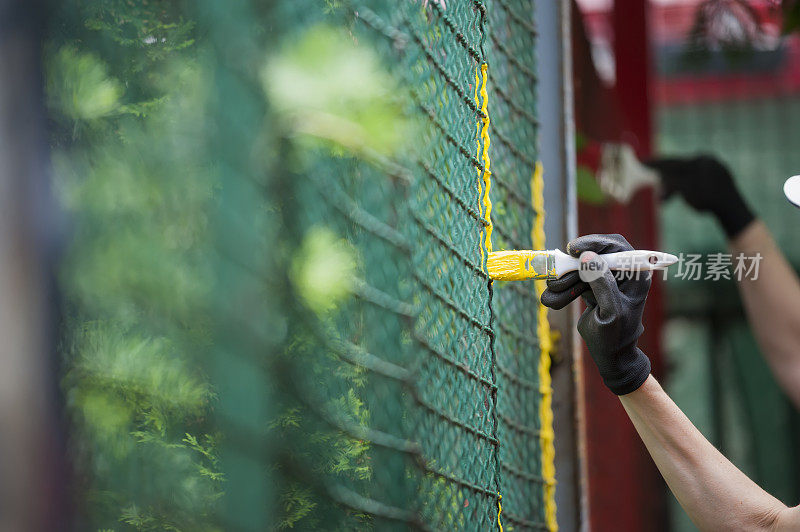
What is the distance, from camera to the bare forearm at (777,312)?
2.20 m

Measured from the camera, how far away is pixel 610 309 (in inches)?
47.0

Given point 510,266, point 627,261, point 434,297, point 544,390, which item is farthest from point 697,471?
point 434,297

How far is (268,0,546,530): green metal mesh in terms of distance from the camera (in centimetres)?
65

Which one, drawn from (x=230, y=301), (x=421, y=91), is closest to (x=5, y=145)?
(x=230, y=301)

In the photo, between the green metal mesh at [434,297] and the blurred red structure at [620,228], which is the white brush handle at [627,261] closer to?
the green metal mesh at [434,297]

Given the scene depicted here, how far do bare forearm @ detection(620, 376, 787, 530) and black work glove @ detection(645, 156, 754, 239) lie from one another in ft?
4.42

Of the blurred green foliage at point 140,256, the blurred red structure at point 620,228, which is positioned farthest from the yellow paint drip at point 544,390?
the blurred green foliage at point 140,256

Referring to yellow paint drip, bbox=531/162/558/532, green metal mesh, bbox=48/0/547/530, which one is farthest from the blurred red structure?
green metal mesh, bbox=48/0/547/530

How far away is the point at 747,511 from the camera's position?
1.32 metres

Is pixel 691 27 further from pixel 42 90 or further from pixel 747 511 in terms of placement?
pixel 42 90

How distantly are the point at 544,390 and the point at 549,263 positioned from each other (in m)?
0.46

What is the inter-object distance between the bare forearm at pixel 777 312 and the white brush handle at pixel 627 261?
1245 millimetres

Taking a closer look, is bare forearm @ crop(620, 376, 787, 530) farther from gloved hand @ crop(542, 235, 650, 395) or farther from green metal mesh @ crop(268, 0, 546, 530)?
green metal mesh @ crop(268, 0, 546, 530)

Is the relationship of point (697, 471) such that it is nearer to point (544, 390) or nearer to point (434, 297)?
point (544, 390)
